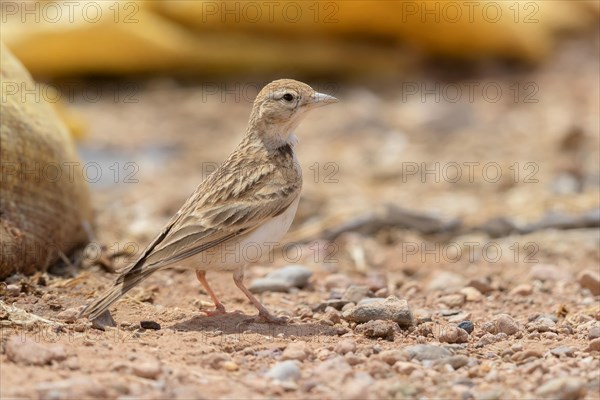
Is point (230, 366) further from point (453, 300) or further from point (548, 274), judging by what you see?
point (548, 274)

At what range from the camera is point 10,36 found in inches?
504

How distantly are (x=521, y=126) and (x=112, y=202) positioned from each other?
5.55 meters

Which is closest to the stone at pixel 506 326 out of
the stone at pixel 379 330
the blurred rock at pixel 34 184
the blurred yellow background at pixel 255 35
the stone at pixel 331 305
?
the stone at pixel 379 330

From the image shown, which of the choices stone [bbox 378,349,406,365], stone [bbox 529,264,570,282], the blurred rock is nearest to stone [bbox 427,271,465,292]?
stone [bbox 529,264,570,282]

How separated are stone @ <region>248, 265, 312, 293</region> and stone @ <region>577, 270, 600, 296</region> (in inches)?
80.6

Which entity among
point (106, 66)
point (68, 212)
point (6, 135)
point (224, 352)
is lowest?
point (224, 352)

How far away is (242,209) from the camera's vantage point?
→ 6.00 meters

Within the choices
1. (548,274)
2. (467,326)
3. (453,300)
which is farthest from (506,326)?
(548,274)

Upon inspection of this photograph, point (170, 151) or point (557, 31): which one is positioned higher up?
point (557, 31)

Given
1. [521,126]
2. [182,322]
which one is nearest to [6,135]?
[182,322]

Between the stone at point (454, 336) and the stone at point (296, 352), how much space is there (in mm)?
872

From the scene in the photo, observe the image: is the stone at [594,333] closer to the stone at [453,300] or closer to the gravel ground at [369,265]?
the gravel ground at [369,265]

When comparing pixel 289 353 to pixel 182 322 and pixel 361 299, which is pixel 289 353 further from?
pixel 361 299

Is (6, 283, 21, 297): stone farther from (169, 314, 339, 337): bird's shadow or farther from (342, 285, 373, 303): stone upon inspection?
(342, 285, 373, 303): stone
